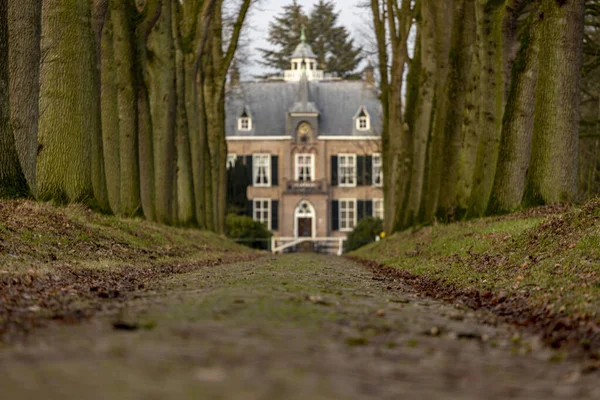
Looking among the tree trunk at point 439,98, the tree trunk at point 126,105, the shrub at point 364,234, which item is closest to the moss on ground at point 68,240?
the tree trunk at point 126,105

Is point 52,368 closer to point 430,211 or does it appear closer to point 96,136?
point 96,136

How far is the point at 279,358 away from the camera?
4.28m

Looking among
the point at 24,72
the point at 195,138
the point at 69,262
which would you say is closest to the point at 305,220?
the point at 195,138

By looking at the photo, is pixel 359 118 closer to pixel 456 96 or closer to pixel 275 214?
pixel 275 214

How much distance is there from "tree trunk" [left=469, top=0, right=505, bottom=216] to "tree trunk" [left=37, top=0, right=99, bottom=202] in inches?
355

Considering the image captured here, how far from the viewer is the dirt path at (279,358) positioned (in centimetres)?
350

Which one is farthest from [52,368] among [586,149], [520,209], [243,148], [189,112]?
[243,148]

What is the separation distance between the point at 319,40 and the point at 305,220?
2232cm

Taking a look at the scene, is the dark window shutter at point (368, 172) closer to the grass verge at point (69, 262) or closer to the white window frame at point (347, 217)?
the white window frame at point (347, 217)

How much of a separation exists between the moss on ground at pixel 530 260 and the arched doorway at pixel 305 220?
205 feet

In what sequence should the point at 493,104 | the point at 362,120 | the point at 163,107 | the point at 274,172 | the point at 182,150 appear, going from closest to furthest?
the point at 493,104, the point at 163,107, the point at 182,150, the point at 274,172, the point at 362,120

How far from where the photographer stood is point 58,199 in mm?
17281

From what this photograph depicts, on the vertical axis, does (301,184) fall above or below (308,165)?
below

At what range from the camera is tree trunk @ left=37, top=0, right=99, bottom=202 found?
17234 millimetres
